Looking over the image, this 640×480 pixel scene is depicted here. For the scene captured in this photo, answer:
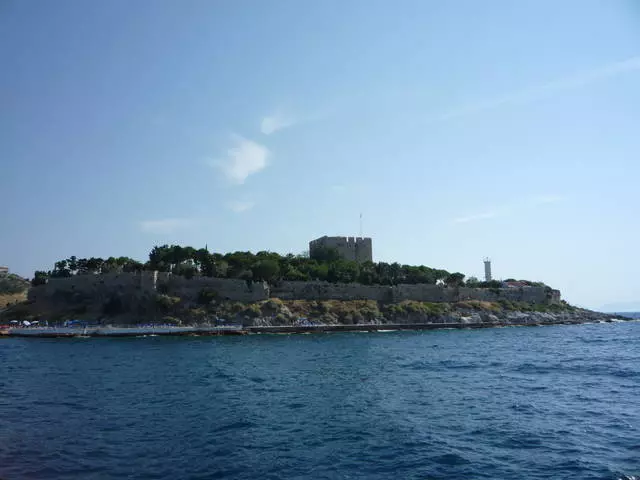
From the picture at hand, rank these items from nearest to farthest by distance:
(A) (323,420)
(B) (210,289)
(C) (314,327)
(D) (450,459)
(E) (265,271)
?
(D) (450,459)
(A) (323,420)
(C) (314,327)
(B) (210,289)
(E) (265,271)

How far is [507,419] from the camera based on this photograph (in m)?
15.4

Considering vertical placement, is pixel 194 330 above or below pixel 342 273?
below

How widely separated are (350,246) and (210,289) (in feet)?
112

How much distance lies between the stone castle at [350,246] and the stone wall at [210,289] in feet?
52.5

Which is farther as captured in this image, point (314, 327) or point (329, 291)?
point (329, 291)

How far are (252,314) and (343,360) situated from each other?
33.2 m

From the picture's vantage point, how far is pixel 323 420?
15578 millimetres

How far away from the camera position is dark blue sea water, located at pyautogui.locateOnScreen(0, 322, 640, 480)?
11.3 m

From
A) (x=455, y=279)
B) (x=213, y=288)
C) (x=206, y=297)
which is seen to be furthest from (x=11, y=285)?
(x=455, y=279)

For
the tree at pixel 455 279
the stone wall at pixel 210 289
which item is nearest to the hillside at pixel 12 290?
the stone wall at pixel 210 289

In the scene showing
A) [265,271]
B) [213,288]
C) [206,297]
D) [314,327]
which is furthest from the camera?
[265,271]

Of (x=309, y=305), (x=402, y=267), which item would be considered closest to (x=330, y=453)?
(x=309, y=305)

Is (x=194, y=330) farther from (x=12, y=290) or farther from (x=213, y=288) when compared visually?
(x=12, y=290)

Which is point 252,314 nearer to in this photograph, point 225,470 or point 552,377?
point 552,377
